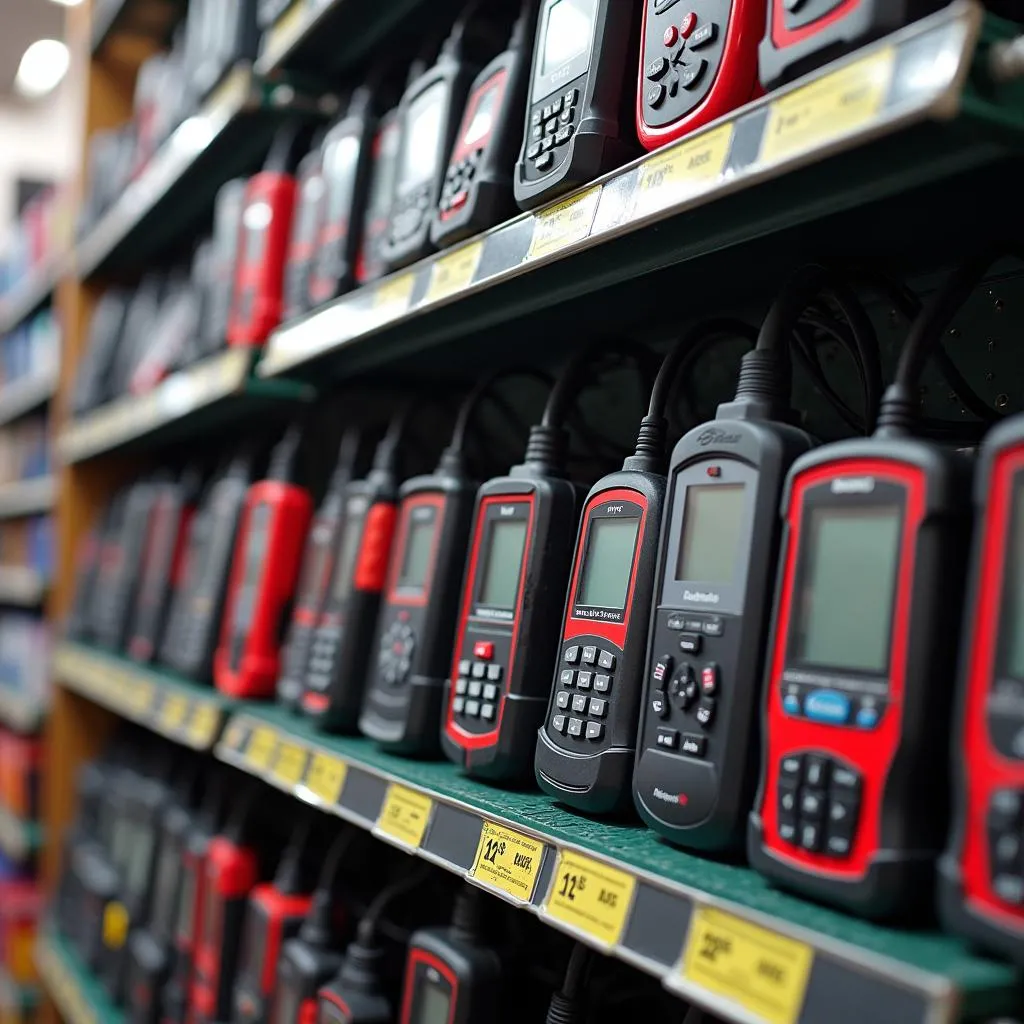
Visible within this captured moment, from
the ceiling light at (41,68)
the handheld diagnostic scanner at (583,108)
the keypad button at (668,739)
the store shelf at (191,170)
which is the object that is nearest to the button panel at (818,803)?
the keypad button at (668,739)

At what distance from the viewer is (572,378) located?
1.16m

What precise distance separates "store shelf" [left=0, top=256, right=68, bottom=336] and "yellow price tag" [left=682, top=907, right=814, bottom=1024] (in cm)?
288

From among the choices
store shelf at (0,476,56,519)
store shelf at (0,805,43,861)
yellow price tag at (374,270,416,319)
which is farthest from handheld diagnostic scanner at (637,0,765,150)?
store shelf at (0,805,43,861)

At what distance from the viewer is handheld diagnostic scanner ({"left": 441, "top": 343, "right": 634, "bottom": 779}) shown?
1045mm

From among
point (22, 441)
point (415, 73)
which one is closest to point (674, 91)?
point (415, 73)

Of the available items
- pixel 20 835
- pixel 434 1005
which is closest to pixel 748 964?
pixel 434 1005

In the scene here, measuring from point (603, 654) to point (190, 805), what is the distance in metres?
1.41

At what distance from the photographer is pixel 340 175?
1.55m

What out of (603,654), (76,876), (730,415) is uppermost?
(730,415)

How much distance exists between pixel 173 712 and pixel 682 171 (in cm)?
132

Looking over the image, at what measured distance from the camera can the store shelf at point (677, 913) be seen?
571 millimetres

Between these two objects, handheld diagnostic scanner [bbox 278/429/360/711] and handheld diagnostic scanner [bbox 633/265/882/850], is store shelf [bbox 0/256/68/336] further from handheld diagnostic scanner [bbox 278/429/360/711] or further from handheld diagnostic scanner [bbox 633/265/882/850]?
handheld diagnostic scanner [bbox 633/265/882/850]

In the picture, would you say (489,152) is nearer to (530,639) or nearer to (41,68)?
(530,639)

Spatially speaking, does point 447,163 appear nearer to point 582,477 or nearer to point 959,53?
point 582,477
